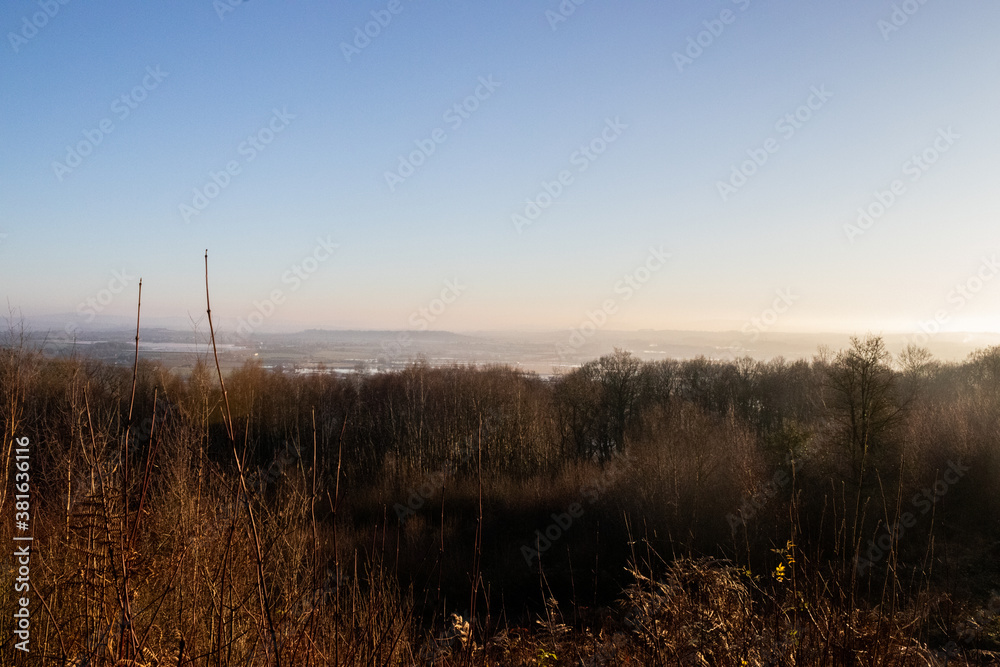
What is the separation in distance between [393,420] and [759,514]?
71.5ft

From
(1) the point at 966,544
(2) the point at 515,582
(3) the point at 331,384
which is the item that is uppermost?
(3) the point at 331,384

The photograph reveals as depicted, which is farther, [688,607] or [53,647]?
[688,607]

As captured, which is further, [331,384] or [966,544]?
[331,384]

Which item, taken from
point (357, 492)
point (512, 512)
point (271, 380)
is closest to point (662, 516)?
point (512, 512)

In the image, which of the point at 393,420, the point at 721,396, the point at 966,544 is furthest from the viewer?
the point at 721,396

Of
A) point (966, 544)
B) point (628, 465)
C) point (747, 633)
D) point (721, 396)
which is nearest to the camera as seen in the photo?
point (747, 633)

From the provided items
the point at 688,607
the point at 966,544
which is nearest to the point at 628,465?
the point at 966,544

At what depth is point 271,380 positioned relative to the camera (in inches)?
1534

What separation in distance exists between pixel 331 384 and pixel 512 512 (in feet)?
63.2

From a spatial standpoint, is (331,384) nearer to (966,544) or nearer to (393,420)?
(393,420)

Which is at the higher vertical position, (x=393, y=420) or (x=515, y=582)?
(x=393, y=420)

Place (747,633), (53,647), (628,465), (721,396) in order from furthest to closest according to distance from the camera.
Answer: (721,396)
(628,465)
(747,633)
(53,647)

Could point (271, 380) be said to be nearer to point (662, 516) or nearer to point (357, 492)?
point (357, 492)

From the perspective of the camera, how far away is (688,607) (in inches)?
169
